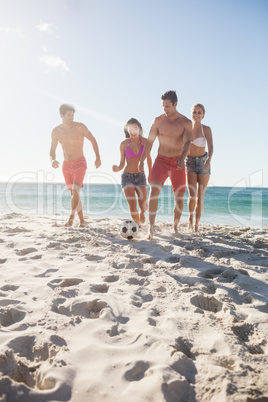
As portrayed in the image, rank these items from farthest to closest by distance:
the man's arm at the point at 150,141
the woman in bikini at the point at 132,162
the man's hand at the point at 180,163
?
1. the woman in bikini at the point at 132,162
2. the man's arm at the point at 150,141
3. the man's hand at the point at 180,163

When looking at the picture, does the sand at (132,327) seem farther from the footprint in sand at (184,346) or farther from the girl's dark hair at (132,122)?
the girl's dark hair at (132,122)

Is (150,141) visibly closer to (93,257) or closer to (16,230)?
(93,257)

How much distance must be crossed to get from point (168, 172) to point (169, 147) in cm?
41

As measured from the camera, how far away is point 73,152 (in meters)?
5.13

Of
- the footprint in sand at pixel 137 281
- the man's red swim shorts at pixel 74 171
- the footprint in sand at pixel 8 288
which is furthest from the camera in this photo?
the man's red swim shorts at pixel 74 171

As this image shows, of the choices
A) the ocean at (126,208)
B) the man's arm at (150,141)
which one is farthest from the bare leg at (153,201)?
the ocean at (126,208)

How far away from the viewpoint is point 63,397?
1128mm

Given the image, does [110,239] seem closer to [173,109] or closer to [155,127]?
[155,127]

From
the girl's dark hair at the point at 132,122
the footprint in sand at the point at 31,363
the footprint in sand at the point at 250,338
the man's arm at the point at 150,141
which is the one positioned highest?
the girl's dark hair at the point at 132,122

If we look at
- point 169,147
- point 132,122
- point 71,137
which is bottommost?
point 169,147

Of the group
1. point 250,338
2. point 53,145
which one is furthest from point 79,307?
point 53,145

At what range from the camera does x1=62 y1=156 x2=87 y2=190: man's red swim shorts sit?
5.05m

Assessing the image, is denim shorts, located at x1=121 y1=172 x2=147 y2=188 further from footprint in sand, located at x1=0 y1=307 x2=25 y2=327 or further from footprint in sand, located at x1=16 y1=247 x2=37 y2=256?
footprint in sand, located at x1=0 y1=307 x2=25 y2=327

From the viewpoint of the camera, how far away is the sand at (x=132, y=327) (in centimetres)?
120
